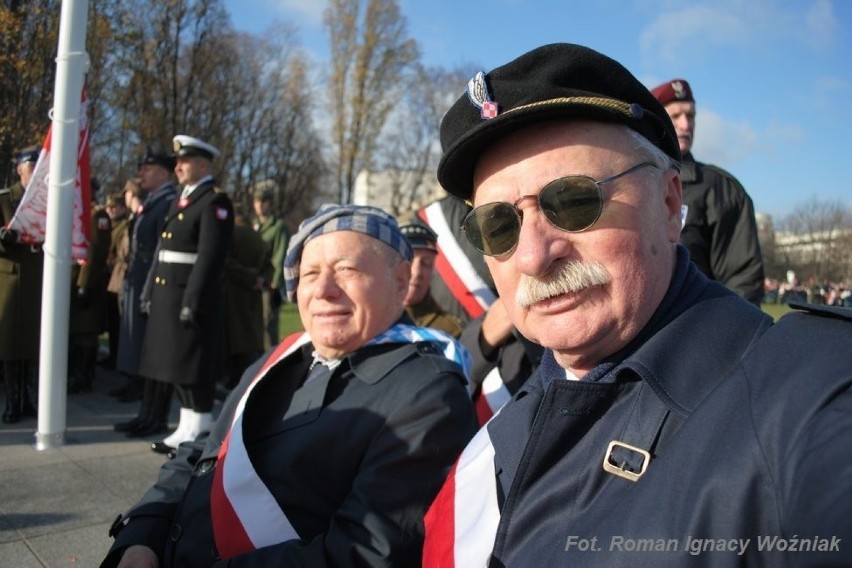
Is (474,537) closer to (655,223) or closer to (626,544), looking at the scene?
(626,544)

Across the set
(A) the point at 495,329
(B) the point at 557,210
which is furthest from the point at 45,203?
(B) the point at 557,210

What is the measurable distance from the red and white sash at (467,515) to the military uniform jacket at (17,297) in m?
5.27

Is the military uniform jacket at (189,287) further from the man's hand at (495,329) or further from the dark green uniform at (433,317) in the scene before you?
the man's hand at (495,329)

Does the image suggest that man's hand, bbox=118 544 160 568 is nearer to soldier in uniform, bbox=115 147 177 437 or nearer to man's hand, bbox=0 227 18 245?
soldier in uniform, bbox=115 147 177 437

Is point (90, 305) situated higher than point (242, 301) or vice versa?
point (242, 301)

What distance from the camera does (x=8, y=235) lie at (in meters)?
5.72

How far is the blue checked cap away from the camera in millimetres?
2607

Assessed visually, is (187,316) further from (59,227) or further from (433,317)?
(433,317)

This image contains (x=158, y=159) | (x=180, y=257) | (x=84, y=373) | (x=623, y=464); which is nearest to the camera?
(x=623, y=464)

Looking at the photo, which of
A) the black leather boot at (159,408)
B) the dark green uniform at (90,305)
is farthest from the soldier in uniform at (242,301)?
the black leather boot at (159,408)

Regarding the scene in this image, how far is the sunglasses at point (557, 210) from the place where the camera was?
1.40 m

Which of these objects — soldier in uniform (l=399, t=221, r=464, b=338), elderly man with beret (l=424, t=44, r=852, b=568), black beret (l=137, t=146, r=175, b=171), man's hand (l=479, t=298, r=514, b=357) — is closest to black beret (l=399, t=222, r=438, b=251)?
soldier in uniform (l=399, t=221, r=464, b=338)

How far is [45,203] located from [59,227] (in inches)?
Result: 30.9

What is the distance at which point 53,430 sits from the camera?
494 centimetres
